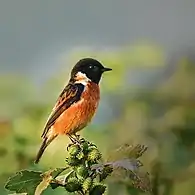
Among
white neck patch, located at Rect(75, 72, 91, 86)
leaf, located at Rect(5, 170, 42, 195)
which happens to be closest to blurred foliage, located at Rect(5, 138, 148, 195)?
leaf, located at Rect(5, 170, 42, 195)

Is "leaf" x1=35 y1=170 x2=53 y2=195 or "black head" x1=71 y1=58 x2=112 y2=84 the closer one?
"leaf" x1=35 y1=170 x2=53 y2=195

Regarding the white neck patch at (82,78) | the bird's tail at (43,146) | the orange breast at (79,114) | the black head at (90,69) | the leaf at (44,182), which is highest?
the black head at (90,69)

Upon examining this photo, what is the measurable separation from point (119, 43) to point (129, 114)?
0.19 meters

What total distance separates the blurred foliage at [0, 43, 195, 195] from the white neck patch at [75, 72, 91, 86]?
3 centimetres

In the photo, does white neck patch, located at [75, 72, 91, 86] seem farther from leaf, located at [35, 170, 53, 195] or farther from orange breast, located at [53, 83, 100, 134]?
leaf, located at [35, 170, 53, 195]

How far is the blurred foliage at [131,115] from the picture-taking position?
141 centimetres

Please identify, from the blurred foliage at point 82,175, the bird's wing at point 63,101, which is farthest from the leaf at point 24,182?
the bird's wing at point 63,101

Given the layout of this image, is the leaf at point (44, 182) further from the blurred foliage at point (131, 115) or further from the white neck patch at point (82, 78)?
the white neck patch at point (82, 78)

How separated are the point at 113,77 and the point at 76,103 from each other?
0.12 metres

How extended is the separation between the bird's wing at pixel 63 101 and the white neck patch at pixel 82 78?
0.05 ft

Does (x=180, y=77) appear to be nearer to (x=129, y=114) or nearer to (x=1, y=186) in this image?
(x=129, y=114)

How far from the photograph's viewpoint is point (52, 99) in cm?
143

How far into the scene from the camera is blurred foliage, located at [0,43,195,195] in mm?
1412

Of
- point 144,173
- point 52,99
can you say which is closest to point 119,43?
point 52,99
